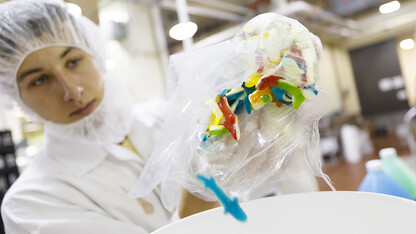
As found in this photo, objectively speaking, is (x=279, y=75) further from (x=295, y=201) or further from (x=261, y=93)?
(x=295, y=201)

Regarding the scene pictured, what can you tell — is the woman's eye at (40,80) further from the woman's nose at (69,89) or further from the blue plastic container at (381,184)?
the blue plastic container at (381,184)

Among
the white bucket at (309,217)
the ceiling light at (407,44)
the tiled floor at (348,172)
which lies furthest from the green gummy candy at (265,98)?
the ceiling light at (407,44)

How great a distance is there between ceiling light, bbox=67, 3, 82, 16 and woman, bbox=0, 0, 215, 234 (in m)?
0.01

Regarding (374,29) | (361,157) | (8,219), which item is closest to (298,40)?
(8,219)

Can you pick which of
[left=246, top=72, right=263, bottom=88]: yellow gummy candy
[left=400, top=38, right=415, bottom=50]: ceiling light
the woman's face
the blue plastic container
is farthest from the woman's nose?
[left=400, top=38, right=415, bottom=50]: ceiling light

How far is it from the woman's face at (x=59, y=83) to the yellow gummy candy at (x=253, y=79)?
52cm

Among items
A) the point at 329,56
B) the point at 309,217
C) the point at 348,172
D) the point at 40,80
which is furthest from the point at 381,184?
the point at 329,56

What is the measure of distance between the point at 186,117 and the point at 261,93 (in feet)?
0.34

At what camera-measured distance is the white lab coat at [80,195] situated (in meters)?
0.69

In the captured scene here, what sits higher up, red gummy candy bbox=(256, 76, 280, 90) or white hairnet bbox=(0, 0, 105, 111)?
white hairnet bbox=(0, 0, 105, 111)

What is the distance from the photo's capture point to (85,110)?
813 mm

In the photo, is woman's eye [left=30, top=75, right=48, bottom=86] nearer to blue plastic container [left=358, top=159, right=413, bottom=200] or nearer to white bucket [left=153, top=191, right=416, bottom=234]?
white bucket [left=153, top=191, right=416, bottom=234]

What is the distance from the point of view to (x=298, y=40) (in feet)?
1.25

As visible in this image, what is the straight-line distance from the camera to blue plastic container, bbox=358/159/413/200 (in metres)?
0.60
